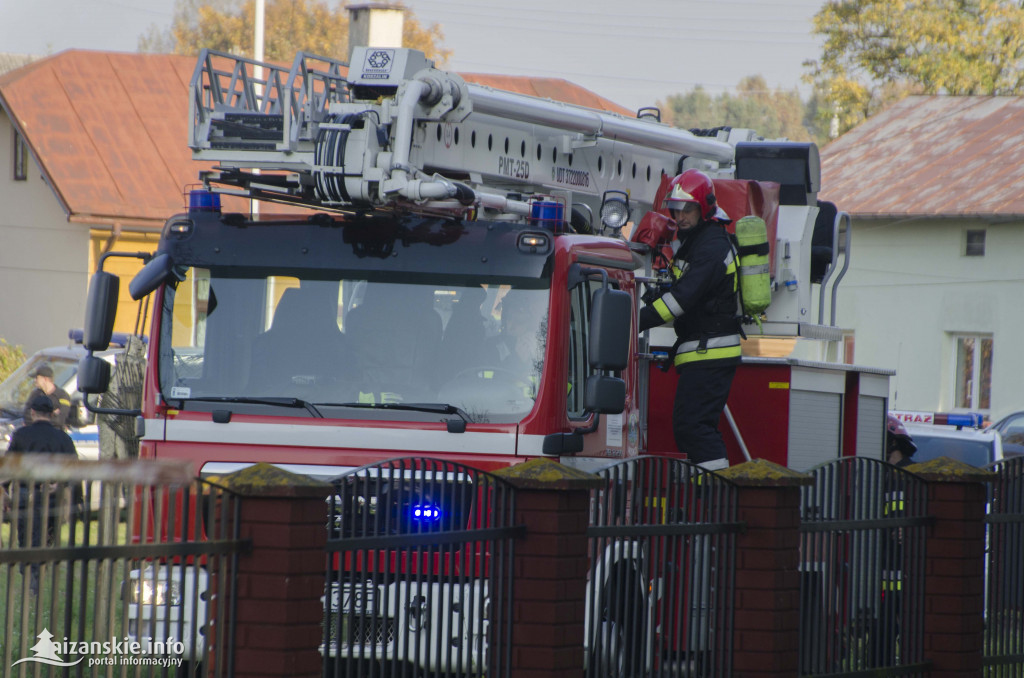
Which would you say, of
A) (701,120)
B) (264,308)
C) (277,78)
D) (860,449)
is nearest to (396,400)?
(264,308)

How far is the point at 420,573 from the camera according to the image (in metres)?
5.09

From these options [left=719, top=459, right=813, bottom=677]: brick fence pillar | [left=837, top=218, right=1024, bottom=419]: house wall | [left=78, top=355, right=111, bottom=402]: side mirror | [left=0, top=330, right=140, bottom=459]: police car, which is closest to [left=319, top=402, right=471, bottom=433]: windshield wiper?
[left=719, top=459, right=813, bottom=677]: brick fence pillar

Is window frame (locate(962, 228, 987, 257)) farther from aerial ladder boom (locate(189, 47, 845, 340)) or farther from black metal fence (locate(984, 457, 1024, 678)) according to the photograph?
black metal fence (locate(984, 457, 1024, 678))

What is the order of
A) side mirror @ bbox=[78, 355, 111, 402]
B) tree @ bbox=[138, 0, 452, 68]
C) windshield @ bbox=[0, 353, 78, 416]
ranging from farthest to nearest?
tree @ bbox=[138, 0, 452, 68] → windshield @ bbox=[0, 353, 78, 416] → side mirror @ bbox=[78, 355, 111, 402]

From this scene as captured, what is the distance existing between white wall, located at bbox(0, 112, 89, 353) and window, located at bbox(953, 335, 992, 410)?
58.7 ft

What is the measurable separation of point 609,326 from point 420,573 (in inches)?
80.5

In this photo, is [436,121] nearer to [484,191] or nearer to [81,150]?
[484,191]

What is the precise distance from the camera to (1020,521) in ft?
27.6

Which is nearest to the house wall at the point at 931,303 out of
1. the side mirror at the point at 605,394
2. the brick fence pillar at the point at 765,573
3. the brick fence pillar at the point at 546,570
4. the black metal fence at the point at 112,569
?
the side mirror at the point at 605,394

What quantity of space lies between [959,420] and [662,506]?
846 cm

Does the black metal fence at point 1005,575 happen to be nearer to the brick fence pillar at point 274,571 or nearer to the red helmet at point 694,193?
the red helmet at point 694,193

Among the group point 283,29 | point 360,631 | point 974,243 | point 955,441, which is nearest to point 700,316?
point 360,631

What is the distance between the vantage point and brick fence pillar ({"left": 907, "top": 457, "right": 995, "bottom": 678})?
7.60 m

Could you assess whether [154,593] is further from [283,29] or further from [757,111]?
[757,111]
